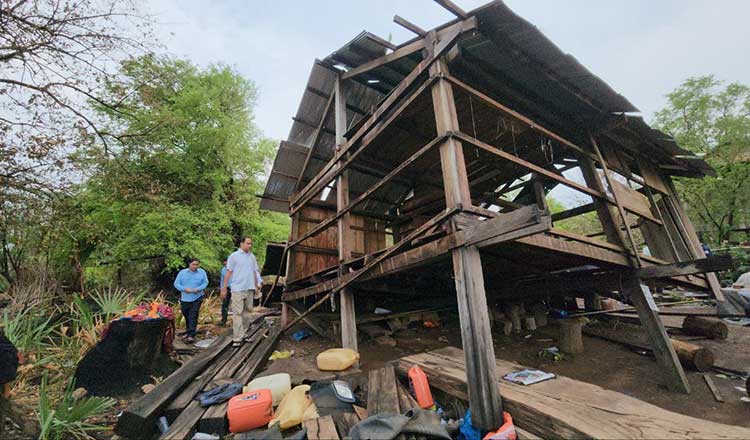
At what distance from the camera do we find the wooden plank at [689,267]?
3586 millimetres

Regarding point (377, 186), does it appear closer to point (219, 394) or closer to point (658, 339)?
point (219, 394)

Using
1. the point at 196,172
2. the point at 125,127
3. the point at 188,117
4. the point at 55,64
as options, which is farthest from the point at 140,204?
the point at 55,64

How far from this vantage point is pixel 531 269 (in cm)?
531

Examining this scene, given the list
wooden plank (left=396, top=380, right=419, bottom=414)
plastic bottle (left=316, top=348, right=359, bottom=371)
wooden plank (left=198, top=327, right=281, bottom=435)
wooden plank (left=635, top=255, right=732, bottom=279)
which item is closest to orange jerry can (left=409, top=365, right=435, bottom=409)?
wooden plank (left=396, top=380, right=419, bottom=414)

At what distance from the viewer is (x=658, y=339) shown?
13.7ft

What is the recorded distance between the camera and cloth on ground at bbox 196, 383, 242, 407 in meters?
3.38

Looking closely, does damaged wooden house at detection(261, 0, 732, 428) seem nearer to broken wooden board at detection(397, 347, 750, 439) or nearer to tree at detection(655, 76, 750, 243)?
broken wooden board at detection(397, 347, 750, 439)

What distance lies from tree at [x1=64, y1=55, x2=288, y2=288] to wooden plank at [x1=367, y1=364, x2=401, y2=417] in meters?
7.71

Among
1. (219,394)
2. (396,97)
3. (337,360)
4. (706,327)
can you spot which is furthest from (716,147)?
(219,394)

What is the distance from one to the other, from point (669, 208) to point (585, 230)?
18.5 metres

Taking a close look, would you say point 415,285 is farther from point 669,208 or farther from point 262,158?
point 262,158

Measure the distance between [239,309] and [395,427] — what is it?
459cm

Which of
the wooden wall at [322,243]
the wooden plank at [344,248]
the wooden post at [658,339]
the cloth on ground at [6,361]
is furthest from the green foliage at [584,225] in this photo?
the cloth on ground at [6,361]

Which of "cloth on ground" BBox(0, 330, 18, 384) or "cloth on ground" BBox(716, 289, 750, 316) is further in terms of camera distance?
"cloth on ground" BBox(716, 289, 750, 316)
